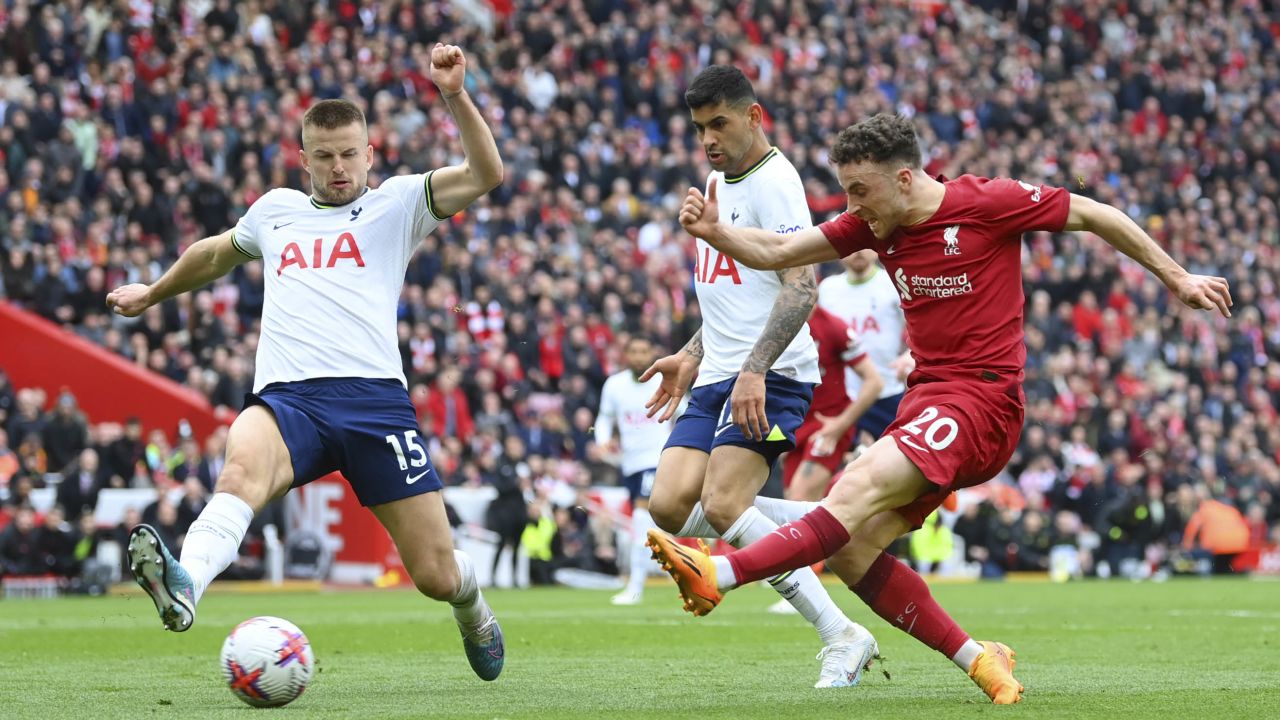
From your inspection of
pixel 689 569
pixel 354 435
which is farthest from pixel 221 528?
pixel 689 569

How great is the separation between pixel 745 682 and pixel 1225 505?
1863cm

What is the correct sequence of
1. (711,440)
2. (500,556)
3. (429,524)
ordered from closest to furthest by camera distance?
1. (429,524)
2. (711,440)
3. (500,556)

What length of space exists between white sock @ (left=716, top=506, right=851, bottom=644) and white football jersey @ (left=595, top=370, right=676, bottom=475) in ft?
25.3

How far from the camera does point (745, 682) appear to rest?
793 cm

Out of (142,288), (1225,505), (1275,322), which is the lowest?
(1225,505)

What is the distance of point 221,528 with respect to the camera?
6.86 meters

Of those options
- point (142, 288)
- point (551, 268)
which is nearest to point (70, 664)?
point (142, 288)

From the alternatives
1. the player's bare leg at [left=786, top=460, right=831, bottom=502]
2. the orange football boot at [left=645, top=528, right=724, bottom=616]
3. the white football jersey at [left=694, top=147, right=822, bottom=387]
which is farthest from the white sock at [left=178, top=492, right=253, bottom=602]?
the player's bare leg at [left=786, top=460, right=831, bottom=502]

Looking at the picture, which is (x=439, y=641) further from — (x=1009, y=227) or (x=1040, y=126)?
(x=1040, y=126)

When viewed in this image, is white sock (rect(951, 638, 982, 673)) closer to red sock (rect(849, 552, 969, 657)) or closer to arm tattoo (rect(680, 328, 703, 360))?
red sock (rect(849, 552, 969, 657))

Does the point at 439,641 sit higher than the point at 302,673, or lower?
lower

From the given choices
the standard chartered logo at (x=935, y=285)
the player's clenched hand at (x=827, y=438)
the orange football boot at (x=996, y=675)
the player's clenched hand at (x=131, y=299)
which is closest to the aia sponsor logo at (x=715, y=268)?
the standard chartered logo at (x=935, y=285)

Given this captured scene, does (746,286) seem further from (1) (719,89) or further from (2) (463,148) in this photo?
(2) (463,148)

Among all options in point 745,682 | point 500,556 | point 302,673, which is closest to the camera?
point 302,673
